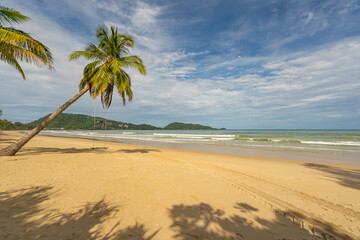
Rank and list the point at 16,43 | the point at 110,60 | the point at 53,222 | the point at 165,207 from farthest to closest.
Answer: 1. the point at 110,60
2. the point at 16,43
3. the point at 165,207
4. the point at 53,222

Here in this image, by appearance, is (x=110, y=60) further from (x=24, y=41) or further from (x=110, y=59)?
(x=24, y=41)

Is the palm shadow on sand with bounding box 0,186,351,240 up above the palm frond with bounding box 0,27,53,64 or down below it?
below

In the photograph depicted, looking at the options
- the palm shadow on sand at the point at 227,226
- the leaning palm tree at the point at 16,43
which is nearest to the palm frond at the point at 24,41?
the leaning palm tree at the point at 16,43

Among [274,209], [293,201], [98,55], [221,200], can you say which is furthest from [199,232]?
[98,55]

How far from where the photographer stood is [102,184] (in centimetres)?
503

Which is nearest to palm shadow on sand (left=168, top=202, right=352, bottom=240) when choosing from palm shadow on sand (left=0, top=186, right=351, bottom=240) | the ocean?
palm shadow on sand (left=0, top=186, right=351, bottom=240)

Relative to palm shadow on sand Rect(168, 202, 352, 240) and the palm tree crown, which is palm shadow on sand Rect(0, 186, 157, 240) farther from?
the palm tree crown

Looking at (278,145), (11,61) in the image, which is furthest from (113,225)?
(278,145)

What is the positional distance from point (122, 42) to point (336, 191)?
13.8 meters

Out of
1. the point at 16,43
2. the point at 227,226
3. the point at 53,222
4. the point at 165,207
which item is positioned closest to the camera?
the point at 53,222

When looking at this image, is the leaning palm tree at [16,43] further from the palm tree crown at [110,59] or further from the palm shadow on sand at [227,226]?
the palm shadow on sand at [227,226]


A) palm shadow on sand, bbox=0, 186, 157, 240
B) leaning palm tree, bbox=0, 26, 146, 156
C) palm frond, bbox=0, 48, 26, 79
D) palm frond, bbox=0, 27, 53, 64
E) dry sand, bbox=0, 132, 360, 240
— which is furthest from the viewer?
leaning palm tree, bbox=0, 26, 146, 156

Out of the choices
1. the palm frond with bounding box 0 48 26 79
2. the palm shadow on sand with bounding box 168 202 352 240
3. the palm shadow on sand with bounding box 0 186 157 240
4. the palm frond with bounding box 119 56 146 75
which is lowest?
the palm shadow on sand with bounding box 168 202 352 240

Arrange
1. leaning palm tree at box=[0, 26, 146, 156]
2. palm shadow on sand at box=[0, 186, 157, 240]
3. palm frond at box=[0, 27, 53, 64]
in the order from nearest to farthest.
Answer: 1. palm shadow on sand at box=[0, 186, 157, 240]
2. palm frond at box=[0, 27, 53, 64]
3. leaning palm tree at box=[0, 26, 146, 156]
